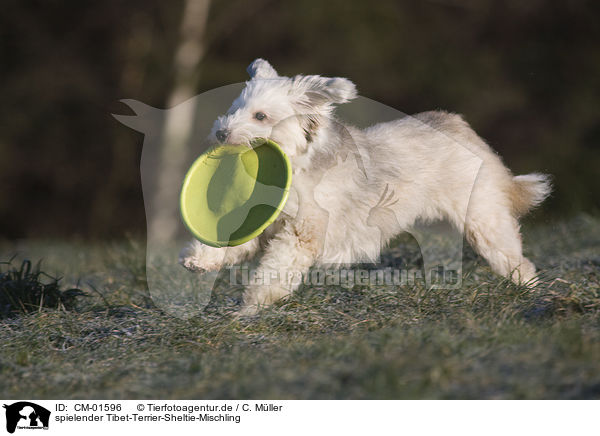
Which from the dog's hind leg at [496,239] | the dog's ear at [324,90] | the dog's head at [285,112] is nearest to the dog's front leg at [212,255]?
the dog's head at [285,112]

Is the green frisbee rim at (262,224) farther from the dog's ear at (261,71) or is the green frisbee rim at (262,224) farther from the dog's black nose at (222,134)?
the dog's ear at (261,71)

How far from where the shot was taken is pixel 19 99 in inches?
567

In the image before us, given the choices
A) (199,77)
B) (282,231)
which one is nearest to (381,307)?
(282,231)

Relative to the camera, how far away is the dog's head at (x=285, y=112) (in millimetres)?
4223

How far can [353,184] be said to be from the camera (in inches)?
178

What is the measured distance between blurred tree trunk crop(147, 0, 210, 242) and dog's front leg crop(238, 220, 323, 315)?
803cm

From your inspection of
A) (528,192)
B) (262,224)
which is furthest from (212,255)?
(528,192)

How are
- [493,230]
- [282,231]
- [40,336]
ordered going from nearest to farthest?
[40,336], [282,231], [493,230]

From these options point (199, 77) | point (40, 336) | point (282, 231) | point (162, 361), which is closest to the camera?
point (162, 361)

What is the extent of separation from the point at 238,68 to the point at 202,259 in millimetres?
10261

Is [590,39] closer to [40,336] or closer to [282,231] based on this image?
[282,231]

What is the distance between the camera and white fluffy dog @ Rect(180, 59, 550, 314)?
13.9 feet

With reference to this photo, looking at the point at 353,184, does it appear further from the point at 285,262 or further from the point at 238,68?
the point at 238,68
